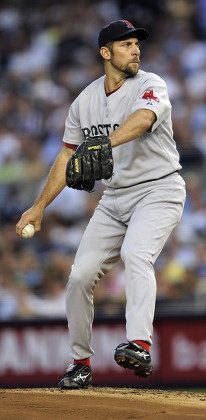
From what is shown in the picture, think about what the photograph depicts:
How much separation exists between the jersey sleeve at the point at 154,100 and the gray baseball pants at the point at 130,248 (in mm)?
451

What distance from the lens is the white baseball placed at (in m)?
5.59

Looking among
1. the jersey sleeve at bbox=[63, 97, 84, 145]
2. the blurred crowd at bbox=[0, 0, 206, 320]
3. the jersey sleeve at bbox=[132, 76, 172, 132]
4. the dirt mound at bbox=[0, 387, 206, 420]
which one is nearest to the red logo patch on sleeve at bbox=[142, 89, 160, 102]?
the jersey sleeve at bbox=[132, 76, 172, 132]

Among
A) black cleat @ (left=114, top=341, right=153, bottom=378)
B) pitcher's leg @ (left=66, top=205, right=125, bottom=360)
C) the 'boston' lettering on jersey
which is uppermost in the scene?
the 'boston' lettering on jersey

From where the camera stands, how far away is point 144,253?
520cm

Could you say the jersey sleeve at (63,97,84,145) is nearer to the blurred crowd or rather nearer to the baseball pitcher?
the baseball pitcher

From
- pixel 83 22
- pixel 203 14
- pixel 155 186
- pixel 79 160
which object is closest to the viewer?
pixel 79 160

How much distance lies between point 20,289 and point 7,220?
940 millimetres

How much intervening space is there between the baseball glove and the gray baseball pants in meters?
0.38

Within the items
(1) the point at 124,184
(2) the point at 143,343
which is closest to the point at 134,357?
(2) the point at 143,343

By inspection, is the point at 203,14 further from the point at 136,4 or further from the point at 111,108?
the point at 111,108

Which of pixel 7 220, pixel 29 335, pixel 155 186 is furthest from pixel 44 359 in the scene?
pixel 155 186

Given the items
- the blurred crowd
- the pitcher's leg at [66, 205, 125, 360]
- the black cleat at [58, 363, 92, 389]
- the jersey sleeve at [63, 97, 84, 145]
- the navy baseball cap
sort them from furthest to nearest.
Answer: the blurred crowd → the jersey sleeve at [63, 97, 84, 145] → the black cleat at [58, 363, 92, 389] → the pitcher's leg at [66, 205, 125, 360] → the navy baseball cap

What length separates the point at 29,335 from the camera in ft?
32.4

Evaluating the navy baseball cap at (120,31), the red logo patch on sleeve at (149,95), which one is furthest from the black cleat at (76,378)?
the navy baseball cap at (120,31)
